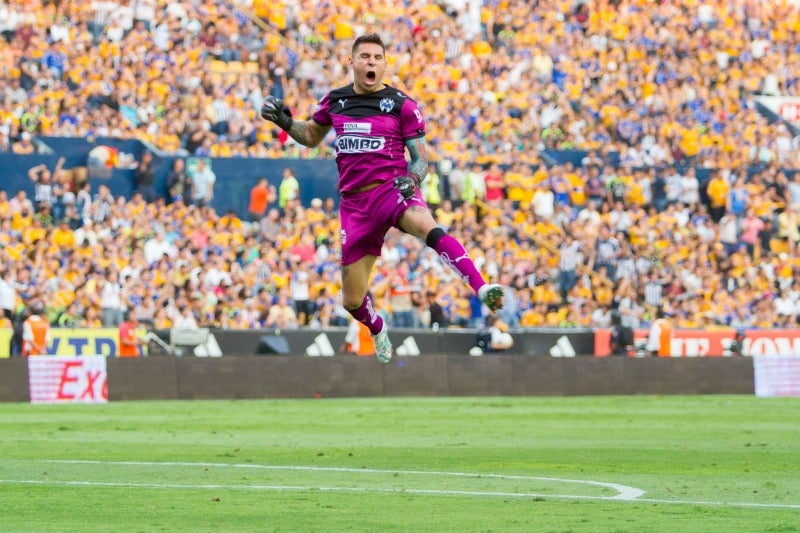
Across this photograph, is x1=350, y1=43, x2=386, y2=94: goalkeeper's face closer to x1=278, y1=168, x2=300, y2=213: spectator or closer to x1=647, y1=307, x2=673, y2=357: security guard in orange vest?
x1=647, y1=307, x2=673, y2=357: security guard in orange vest

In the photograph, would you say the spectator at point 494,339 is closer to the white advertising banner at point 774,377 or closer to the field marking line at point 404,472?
the white advertising banner at point 774,377

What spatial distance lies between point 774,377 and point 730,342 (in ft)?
11.5

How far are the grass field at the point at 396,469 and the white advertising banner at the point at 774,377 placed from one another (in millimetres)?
6445

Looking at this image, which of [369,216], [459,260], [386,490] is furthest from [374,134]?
[386,490]

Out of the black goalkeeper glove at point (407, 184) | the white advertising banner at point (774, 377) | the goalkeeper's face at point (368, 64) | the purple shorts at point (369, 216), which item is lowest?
the white advertising banner at point (774, 377)

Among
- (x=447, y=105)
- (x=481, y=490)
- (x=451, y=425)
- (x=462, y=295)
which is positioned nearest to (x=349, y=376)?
(x=462, y=295)

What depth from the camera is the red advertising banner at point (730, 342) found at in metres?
36.6

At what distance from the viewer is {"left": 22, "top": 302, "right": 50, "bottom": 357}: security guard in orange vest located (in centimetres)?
2942

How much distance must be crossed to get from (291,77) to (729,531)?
99.9 feet

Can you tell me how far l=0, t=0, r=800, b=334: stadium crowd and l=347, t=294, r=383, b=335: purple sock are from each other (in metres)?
17.3

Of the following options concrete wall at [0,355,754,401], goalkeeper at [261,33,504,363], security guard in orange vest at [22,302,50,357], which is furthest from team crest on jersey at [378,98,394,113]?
security guard in orange vest at [22,302,50,357]

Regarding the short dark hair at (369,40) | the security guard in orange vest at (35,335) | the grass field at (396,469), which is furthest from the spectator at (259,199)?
the short dark hair at (369,40)

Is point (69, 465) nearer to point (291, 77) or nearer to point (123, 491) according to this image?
point (123, 491)

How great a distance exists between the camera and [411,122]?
1358cm
